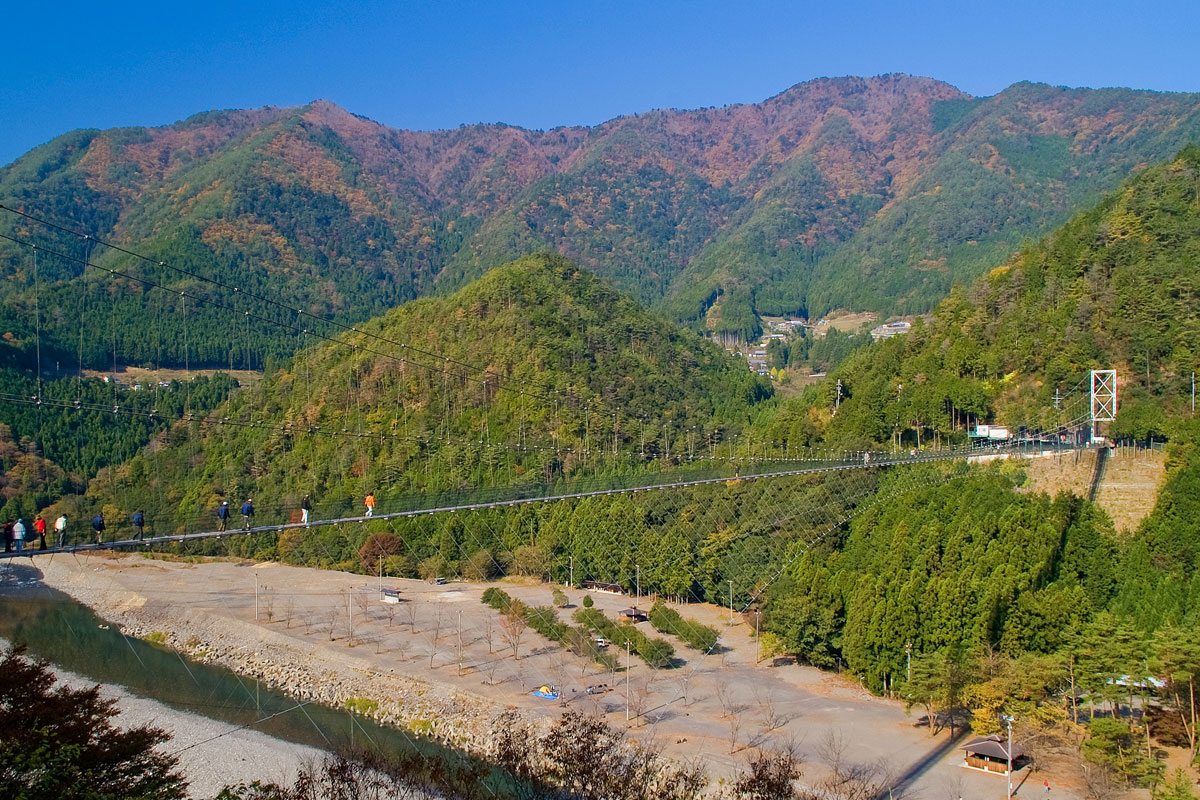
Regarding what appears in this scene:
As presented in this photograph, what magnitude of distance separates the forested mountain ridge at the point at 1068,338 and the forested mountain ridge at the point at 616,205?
5057cm

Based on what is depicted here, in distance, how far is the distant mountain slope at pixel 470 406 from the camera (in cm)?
4300

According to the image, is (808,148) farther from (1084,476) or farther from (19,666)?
(19,666)

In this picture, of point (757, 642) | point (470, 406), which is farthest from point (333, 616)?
point (470, 406)

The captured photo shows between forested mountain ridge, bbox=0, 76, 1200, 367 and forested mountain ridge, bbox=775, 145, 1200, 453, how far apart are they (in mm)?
50567

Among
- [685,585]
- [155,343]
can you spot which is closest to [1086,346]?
[685,585]

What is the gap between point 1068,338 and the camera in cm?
3706

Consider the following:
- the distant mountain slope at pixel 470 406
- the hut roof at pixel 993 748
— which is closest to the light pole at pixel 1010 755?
the hut roof at pixel 993 748

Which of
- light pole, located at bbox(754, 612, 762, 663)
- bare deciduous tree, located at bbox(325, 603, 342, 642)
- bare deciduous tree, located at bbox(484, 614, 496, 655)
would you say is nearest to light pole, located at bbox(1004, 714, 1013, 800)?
light pole, located at bbox(754, 612, 762, 663)

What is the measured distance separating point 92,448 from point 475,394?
18938 millimetres

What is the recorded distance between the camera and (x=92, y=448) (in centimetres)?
4109

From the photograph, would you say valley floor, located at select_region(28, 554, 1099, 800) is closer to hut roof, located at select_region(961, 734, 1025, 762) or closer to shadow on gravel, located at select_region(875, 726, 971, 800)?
shadow on gravel, located at select_region(875, 726, 971, 800)

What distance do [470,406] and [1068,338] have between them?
2820 centimetres

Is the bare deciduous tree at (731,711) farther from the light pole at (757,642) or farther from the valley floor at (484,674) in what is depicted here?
the light pole at (757,642)

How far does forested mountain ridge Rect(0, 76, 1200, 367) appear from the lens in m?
110
